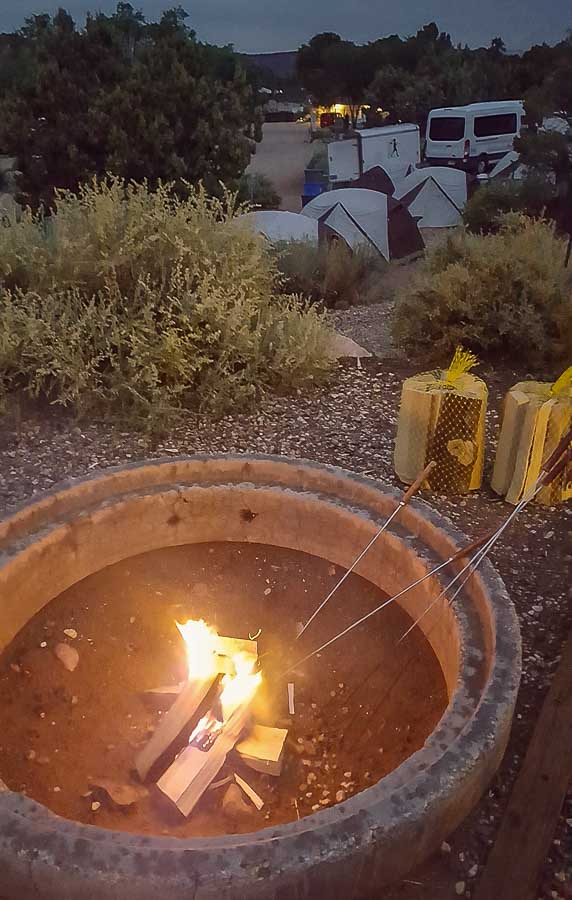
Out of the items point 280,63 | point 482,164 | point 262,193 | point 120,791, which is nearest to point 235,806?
point 120,791

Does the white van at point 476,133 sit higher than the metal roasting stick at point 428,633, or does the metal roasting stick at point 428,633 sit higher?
the white van at point 476,133

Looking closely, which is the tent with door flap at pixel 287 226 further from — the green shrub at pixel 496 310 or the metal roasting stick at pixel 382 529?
the metal roasting stick at pixel 382 529

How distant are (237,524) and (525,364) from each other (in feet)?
7.94

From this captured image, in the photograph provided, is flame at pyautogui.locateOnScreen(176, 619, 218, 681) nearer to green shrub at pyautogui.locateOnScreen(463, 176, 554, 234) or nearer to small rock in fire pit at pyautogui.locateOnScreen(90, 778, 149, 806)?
small rock in fire pit at pyautogui.locateOnScreen(90, 778, 149, 806)

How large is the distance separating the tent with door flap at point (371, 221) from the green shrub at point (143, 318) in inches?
279

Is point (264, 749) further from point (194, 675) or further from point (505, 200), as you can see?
point (505, 200)

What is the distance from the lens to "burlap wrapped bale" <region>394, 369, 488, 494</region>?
8.48ft

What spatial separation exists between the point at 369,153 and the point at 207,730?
15.6m

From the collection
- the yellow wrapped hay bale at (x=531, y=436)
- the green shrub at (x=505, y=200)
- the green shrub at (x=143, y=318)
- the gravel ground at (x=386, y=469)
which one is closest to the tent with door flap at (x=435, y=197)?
the green shrub at (x=505, y=200)

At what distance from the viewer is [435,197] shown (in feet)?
44.7

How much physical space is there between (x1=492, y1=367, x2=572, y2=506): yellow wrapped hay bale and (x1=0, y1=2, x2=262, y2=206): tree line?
9.76 m

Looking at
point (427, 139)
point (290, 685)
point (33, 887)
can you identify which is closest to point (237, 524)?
point (290, 685)

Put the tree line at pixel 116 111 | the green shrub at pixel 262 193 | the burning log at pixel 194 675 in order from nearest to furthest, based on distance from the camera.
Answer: the burning log at pixel 194 675 < the tree line at pixel 116 111 < the green shrub at pixel 262 193

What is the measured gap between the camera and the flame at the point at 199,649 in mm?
1945
